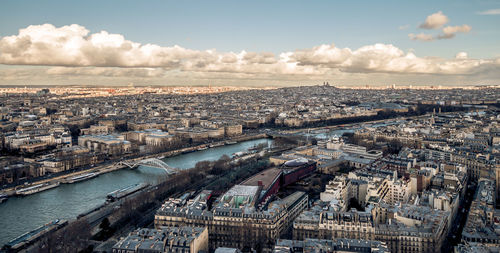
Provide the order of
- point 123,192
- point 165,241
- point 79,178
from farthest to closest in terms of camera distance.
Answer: point 79,178 → point 123,192 → point 165,241

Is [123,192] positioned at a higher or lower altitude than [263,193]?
lower

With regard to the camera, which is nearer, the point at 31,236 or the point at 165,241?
the point at 165,241

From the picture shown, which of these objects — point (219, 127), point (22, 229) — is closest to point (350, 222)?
point (22, 229)

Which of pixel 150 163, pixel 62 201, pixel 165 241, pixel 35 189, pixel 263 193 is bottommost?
pixel 62 201

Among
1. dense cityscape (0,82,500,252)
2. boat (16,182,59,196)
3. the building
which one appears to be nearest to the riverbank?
dense cityscape (0,82,500,252)

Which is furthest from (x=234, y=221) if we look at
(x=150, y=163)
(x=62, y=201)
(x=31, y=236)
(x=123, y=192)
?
(x=150, y=163)

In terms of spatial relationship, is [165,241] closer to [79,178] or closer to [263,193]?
[263,193]

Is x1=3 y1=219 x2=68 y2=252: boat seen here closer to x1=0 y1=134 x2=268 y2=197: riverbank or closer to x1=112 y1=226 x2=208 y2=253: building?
x1=112 y1=226 x2=208 y2=253: building
